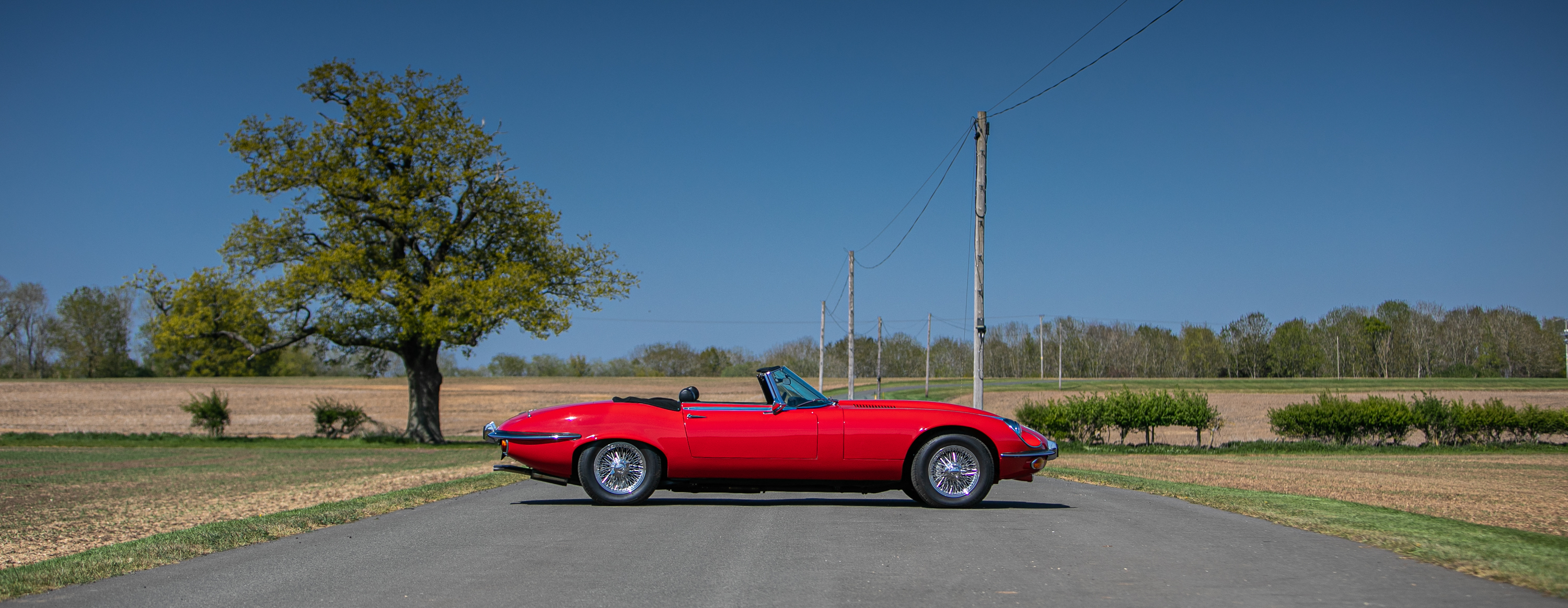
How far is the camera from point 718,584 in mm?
5855

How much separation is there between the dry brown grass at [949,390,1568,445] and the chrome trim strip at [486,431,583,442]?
31.3 m

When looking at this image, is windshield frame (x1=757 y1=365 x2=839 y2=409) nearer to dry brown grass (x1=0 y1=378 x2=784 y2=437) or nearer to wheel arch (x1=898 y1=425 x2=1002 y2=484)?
wheel arch (x1=898 y1=425 x2=1002 y2=484)

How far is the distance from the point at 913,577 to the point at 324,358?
32639 mm

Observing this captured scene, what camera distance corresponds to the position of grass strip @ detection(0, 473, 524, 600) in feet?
20.4

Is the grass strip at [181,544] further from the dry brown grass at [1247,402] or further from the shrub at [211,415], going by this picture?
the dry brown grass at [1247,402]

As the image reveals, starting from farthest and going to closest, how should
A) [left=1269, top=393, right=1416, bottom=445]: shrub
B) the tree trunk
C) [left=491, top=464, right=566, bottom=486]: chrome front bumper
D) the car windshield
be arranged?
[left=1269, top=393, right=1416, bottom=445]: shrub, the tree trunk, [left=491, top=464, right=566, bottom=486]: chrome front bumper, the car windshield

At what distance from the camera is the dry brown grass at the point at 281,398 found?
48.8 m

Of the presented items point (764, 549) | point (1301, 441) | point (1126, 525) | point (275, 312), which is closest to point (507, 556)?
point (764, 549)

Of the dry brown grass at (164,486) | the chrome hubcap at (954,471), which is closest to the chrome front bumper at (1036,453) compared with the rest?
the chrome hubcap at (954,471)

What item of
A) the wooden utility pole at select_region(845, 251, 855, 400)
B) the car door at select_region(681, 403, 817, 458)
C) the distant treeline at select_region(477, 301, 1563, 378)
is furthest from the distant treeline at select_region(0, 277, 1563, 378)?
the car door at select_region(681, 403, 817, 458)

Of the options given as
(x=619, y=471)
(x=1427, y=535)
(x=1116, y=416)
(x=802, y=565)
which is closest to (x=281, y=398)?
(x=1116, y=416)

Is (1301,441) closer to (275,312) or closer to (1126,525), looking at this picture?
(1126,525)

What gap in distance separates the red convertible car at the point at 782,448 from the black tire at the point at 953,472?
0.01m

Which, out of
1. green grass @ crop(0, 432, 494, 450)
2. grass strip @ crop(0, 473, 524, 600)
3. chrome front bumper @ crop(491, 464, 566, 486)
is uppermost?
chrome front bumper @ crop(491, 464, 566, 486)
